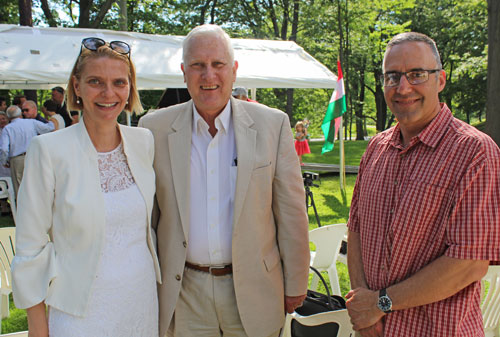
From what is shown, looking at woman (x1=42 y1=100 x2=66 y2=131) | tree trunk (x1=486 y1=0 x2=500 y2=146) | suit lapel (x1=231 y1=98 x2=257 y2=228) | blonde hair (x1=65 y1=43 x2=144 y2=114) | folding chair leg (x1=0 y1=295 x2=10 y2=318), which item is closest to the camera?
blonde hair (x1=65 y1=43 x2=144 y2=114)

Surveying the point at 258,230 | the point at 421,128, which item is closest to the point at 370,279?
the point at 258,230

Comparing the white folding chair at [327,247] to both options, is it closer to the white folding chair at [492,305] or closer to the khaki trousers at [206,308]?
the white folding chair at [492,305]

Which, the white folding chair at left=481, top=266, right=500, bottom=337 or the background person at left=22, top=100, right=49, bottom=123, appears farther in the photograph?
the background person at left=22, top=100, right=49, bottom=123

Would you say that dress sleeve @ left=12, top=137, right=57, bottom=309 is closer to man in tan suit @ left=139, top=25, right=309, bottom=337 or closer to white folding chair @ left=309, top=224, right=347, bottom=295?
man in tan suit @ left=139, top=25, right=309, bottom=337

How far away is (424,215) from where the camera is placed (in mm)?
1620

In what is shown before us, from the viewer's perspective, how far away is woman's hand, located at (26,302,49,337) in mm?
1684

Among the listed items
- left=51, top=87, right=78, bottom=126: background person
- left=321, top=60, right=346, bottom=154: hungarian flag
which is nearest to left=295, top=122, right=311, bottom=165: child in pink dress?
left=321, top=60, right=346, bottom=154: hungarian flag

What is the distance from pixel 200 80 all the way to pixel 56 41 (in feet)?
23.9

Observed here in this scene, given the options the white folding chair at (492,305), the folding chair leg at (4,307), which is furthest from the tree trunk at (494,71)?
the folding chair leg at (4,307)

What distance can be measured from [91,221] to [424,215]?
1364 millimetres

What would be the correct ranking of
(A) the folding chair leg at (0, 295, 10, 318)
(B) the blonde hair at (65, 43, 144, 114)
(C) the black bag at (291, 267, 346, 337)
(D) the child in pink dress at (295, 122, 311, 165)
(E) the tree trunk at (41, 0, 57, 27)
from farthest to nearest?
(E) the tree trunk at (41, 0, 57, 27)
(D) the child in pink dress at (295, 122, 311, 165)
(A) the folding chair leg at (0, 295, 10, 318)
(C) the black bag at (291, 267, 346, 337)
(B) the blonde hair at (65, 43, 144, 114)

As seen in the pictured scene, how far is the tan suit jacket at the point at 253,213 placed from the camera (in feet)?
6.68

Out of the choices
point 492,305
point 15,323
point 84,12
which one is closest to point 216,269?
point 492,305

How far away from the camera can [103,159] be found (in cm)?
186
